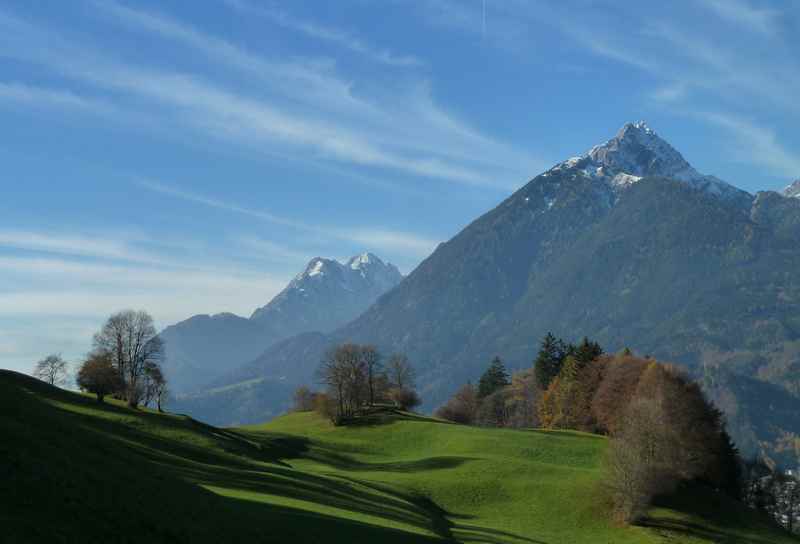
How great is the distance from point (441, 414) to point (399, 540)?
454ft

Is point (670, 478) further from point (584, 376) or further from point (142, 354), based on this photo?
point (142, 354)

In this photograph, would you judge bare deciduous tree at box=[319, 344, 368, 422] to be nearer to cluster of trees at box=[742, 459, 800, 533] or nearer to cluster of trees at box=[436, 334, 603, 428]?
cluster of trees at box=[436, 334, 603, 428]

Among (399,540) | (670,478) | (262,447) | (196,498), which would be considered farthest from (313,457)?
(196,498)

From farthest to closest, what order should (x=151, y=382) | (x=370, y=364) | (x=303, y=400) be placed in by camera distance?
(x=303, y=400), (x=370, y=364), (x=151, y=382)

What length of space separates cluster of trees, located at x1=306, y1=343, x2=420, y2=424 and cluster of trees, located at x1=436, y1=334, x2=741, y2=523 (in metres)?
25.8

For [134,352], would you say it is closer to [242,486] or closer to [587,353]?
[242,486]

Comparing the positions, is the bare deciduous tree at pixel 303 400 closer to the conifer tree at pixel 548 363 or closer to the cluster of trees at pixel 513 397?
the cluster of trees at pixel 513 397

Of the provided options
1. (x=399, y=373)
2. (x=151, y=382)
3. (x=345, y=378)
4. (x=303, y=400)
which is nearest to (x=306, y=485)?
(x=151, y=382)

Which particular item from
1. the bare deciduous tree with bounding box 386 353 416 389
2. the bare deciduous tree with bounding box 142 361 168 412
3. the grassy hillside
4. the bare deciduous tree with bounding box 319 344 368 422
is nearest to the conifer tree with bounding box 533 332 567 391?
the bare deciduous tree with bounding box 386 353 416 389

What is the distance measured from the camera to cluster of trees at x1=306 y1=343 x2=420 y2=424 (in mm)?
132500

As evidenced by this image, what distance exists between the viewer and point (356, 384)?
445 ft

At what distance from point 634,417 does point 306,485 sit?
42631mm

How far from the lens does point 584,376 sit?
131 meters

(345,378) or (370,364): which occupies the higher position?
(370,364)
